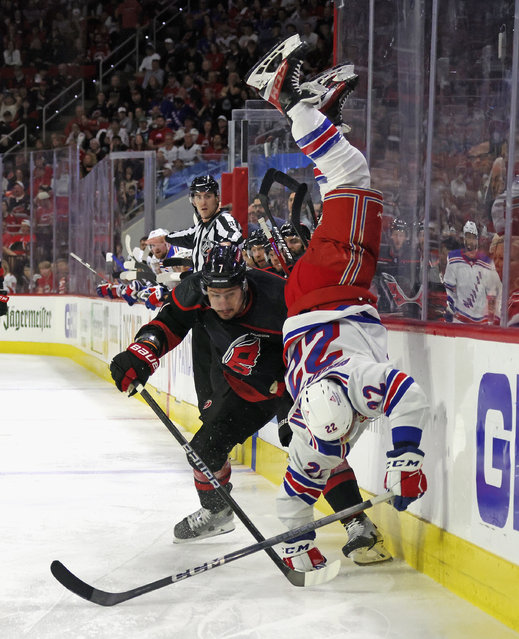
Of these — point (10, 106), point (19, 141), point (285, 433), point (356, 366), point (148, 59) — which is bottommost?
point (285, 433)

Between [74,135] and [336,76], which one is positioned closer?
[336,76]

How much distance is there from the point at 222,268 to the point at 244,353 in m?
0.38

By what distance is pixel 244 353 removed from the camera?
345 cm

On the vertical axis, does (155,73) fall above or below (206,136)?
above

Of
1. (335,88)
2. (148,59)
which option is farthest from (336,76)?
(148,59)

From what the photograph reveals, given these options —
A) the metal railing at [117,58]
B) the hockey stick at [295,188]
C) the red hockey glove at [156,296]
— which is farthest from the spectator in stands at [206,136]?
the hockey stick at [295,188]

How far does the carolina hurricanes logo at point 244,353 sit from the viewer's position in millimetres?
3449

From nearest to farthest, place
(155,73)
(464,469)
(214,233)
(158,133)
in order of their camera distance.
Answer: (464,469) < (214,233) < (158,133) < (155,73)

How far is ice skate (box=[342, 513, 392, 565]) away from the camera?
10.4 ft

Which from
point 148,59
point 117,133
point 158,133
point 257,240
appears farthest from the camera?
point 148,59

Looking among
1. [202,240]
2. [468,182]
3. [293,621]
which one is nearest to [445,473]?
[293,621]

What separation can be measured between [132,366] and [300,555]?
91 cm

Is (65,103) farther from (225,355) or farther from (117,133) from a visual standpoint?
(225,355)

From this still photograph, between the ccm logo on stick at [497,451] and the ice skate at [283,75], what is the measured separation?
1.01 meters
